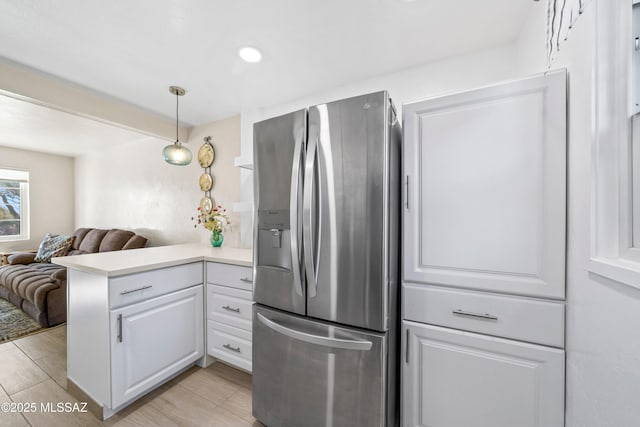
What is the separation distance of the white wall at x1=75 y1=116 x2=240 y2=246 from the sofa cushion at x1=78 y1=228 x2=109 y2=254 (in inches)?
11.4

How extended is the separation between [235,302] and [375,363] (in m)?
1.18

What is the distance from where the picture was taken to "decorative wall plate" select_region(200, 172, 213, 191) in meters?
2.90

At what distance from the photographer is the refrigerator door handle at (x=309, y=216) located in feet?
4.00

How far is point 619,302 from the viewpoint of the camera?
24.4 inches

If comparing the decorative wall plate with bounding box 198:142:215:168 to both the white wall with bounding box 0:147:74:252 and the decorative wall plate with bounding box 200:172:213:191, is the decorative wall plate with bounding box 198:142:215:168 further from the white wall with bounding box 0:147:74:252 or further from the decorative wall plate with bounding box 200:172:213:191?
the white wall with bounding box 0:147:74:252

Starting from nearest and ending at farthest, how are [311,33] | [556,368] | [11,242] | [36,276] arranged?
[556,368] < [311,33] < [36,276] < [11,242]

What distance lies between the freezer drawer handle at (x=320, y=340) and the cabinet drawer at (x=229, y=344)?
62 cm

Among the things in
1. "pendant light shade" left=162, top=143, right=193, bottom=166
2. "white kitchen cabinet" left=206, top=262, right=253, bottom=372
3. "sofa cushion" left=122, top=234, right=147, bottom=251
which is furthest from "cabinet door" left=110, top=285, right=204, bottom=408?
"sofa cushion" left=122, top=234, right=147, bottom=251

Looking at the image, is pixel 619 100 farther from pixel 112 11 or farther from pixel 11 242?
pixel 11 242

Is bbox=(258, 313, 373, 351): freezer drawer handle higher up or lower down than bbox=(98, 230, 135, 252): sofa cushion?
lower down

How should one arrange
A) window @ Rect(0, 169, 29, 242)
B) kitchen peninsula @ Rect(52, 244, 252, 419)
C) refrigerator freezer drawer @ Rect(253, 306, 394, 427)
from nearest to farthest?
refrigerator freezer drawer @ Rect(253, 306, 394, 427) → kitchen peninsula @ Rect(52, 244, 252, 419) → window @ Rect(0, 169, 29, 242)

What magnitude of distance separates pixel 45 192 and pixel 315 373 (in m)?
6.36

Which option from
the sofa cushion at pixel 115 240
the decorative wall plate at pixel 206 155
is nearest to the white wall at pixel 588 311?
the decorative wall plate at pixel 206 155

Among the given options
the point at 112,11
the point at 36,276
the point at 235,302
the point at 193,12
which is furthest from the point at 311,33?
the point at 36,276
